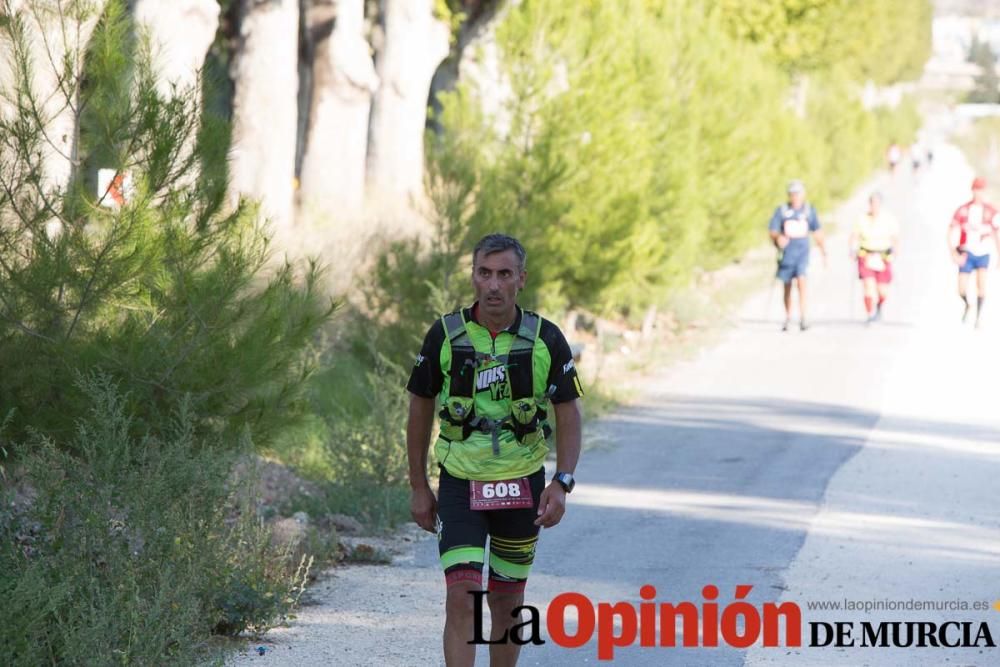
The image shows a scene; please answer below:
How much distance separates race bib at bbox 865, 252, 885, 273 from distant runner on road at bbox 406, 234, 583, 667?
54.5 feet

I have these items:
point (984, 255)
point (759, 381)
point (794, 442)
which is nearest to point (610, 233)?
point (759, 381)

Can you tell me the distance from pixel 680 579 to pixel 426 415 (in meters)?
3.19

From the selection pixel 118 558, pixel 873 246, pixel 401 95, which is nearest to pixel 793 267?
pixel 873 246

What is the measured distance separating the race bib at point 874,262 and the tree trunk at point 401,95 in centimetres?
612

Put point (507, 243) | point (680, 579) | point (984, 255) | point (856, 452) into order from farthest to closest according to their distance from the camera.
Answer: point (984, 255)
point (856, 452)
point (680, 579)
point (507, 243)

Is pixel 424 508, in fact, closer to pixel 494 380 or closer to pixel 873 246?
pixel 494 380

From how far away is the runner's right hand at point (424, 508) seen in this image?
661 cm

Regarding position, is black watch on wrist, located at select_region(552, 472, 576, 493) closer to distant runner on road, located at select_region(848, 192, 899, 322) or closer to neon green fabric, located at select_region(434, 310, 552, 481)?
neon green fabric, located at select_region(434, 310, 552, 481)

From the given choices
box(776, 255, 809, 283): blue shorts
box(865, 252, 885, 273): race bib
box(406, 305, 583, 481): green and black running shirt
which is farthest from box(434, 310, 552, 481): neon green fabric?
box(865, 252, 885, 273): race bib

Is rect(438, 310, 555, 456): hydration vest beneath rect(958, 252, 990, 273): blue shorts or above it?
above

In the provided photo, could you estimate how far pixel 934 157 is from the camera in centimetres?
10169

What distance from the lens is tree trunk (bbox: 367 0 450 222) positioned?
24953 millimetres

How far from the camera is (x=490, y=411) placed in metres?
6.48

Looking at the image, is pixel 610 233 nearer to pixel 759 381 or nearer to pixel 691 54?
pixel 759 381
